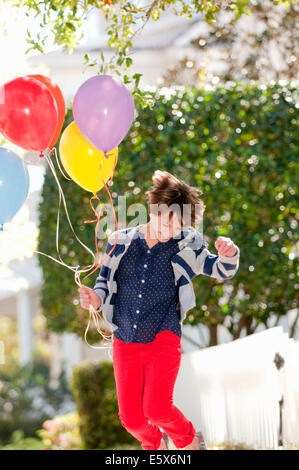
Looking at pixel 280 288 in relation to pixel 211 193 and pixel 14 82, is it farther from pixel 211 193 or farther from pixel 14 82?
pixel 14 82

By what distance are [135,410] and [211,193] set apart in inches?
112

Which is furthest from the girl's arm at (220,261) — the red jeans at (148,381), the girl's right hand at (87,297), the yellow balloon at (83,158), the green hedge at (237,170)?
the green hedge at (237,170)

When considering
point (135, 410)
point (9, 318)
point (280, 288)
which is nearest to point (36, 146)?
point (135, 410)

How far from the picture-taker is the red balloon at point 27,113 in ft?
11.9

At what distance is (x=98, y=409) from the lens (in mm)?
7117

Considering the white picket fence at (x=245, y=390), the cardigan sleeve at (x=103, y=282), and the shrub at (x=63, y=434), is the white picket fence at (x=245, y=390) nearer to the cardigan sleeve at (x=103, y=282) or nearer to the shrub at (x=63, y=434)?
the cardigan sleeve at (x=103, y=282)

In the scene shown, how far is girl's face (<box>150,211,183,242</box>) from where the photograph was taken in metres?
3.55

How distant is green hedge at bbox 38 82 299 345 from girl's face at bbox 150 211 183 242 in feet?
7.67

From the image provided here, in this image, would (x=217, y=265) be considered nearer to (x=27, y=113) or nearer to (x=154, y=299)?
(x=154, y=299)

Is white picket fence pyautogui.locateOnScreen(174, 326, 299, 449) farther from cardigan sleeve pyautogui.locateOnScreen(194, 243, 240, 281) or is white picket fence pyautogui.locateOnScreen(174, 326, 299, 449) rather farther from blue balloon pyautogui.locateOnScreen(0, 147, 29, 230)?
blue balloon pyautogui.locateOnScreen(0, 147, 29, 230)

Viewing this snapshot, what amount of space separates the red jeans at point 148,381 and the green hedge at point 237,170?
2.45 meters

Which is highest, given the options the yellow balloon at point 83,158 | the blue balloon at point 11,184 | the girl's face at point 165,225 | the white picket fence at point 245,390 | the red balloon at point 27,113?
the red balloon at point 27,113

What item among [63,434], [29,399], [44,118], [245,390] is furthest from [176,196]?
[29,399]

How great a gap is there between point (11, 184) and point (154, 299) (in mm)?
1069
